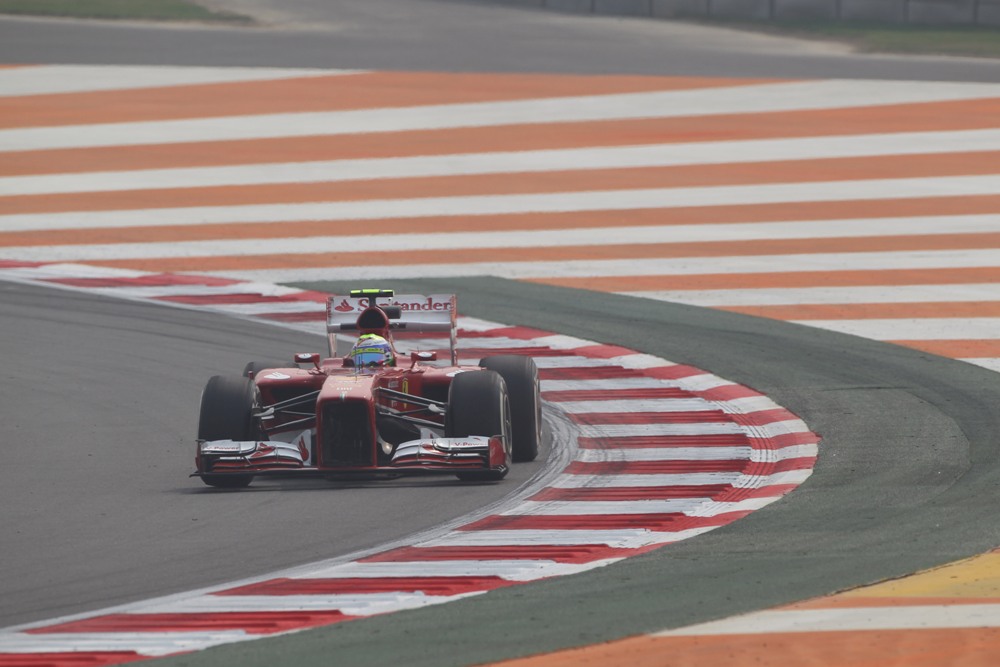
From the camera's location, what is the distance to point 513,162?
2323 cm

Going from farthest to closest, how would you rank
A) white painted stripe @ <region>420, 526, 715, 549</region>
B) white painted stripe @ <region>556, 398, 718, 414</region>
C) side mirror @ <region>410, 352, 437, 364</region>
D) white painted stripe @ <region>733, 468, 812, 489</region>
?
white painted stripe @ <region>556, 398, 718, 414</region>
side mirror @ <region>410, 352, 437, 364</region>
white painted stripe @ <region>733, 468, 812, 489</region>
white painted stripe @ <region>420, 526, 715, 549</region>

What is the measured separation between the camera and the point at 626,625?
746cm

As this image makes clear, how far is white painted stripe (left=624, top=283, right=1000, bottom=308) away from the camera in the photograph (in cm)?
1716

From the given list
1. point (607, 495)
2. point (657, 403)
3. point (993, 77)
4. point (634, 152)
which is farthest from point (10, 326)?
point (993, 77)

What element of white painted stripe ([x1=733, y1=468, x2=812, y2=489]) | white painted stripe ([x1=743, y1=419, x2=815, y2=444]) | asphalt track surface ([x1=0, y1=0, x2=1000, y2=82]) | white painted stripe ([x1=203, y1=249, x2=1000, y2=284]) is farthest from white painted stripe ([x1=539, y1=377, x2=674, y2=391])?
asphalt track surface ([x1=0, y1=0, x2=1000, y2=82])

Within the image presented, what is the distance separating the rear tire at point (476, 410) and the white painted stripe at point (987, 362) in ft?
16.8

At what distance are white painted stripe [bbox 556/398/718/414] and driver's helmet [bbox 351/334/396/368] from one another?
2.26 meters

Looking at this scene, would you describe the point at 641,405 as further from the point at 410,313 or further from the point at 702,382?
the point at 410,313

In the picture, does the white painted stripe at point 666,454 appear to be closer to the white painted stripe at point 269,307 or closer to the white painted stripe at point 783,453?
the white painted stripe at point 783,453

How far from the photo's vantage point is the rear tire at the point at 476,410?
427 inches

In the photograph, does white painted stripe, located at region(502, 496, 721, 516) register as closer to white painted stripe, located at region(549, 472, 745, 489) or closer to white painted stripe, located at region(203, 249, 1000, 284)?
white painted stripe, located at region(549, 472, 745, 489)

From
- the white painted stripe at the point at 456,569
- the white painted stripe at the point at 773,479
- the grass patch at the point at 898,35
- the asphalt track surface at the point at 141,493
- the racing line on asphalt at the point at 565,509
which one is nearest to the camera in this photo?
the racing line on asphalt at the point at 565,509

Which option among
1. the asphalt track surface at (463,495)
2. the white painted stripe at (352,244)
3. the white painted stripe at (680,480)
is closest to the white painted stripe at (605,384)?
the asphalt track surface at (463,495)

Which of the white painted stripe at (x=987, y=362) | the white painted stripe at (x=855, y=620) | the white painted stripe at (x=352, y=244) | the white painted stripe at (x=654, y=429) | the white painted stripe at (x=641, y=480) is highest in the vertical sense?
the white painted stripe at (x=352, y=244)
